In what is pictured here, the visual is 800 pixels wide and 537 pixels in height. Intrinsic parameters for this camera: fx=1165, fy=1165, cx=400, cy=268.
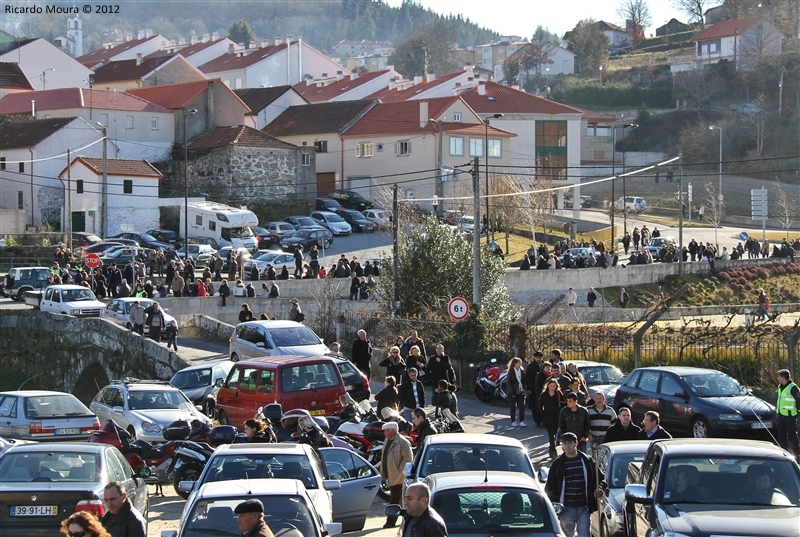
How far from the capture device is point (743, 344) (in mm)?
24859

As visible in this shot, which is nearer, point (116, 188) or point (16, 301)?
point (16, 301)

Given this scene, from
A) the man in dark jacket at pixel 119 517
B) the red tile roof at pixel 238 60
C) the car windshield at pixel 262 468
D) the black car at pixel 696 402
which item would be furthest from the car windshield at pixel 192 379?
the red tile roof at pixel 238 60

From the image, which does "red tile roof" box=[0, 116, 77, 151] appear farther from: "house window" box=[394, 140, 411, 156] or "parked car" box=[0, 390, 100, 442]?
"parked car" box=[0, 390, 100, 442]

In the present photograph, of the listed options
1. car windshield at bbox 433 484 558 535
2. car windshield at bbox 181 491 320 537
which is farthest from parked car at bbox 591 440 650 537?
car windshield at bbox 181 491 320 537

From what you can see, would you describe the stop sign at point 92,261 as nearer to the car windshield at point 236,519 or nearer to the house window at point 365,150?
the car windshield at point 236,519

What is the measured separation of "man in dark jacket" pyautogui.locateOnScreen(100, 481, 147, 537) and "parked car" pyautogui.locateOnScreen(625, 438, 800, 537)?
4529mm

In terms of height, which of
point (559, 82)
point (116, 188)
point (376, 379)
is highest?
point (559, 82)

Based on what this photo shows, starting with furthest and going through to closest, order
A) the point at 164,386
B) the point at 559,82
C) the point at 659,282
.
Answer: the point at 559,82 < the point at 659,282 < the point at 164,386

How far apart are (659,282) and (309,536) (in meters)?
47.0

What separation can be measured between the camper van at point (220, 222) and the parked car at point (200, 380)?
33873 millimetres

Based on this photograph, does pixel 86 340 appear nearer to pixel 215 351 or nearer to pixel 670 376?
pixel 215 351

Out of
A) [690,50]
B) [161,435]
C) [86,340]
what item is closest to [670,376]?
[161,435]

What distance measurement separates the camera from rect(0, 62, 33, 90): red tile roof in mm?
85125

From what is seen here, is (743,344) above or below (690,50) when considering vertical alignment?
below
